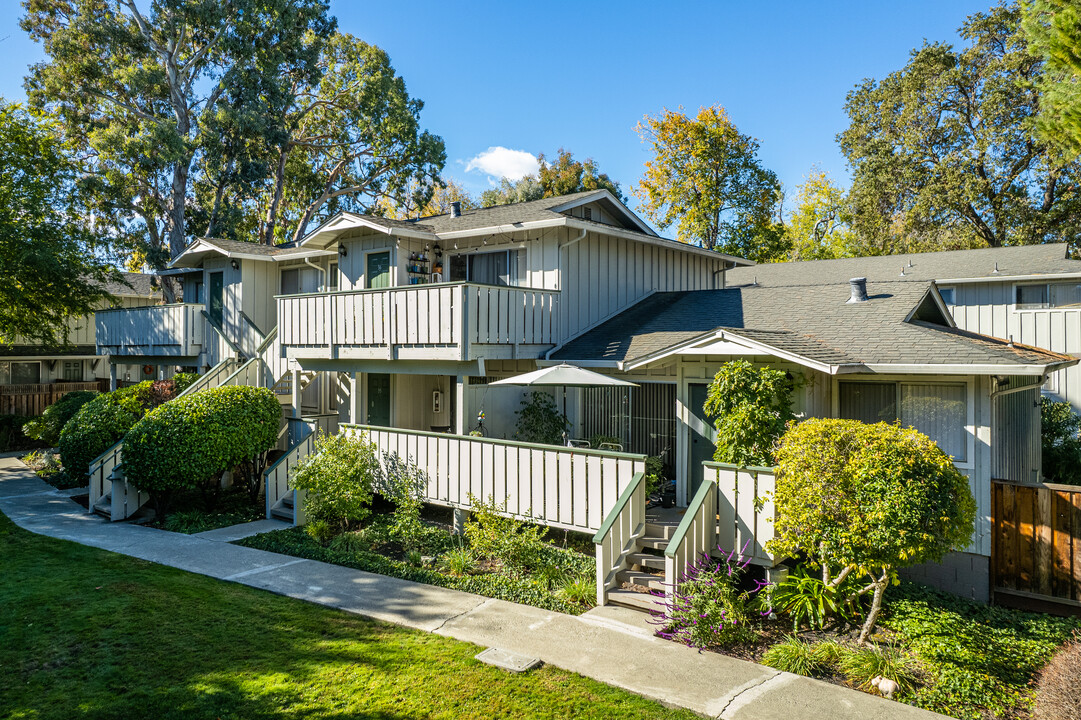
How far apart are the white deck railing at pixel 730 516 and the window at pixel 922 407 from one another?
277cm

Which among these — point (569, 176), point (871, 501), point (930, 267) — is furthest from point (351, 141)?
point (871, 501)

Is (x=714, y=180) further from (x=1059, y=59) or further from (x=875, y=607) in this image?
(x=875, y=607)

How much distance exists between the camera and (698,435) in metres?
11.1

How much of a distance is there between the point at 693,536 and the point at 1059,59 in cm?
801

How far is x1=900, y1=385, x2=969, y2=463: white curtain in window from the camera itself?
9203 millimetres

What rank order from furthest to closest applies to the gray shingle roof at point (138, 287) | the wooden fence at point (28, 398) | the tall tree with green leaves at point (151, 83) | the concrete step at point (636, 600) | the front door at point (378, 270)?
the gray shingle roof at point (138, 287)
the tall tree with green leaves at point (151, 83)
the wooden fence at point (28, 398)
the front door at point (378, 270)
the concrete step at point (636, 600)

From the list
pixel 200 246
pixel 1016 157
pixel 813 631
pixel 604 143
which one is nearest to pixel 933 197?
pixel 1016 157

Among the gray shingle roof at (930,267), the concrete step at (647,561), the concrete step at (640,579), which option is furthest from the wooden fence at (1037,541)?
the gray shingle roof at (930,267)

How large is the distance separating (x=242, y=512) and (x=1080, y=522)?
14.5 meters

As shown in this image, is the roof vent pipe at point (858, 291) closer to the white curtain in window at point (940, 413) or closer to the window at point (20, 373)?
the white curtain in window at point (940, 413)

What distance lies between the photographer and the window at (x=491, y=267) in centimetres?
1462

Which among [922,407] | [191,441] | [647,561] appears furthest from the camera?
[191,441]

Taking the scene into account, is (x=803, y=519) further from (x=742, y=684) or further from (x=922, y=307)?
(x=922, y=307)

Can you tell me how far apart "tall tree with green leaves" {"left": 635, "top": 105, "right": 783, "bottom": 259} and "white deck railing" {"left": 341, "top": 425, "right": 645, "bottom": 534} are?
28655mm
